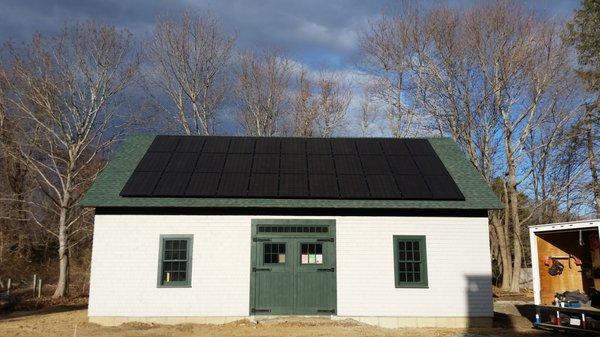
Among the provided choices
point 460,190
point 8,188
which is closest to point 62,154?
point 8,188

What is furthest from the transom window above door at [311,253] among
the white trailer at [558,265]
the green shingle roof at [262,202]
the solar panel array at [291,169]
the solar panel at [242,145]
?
the white trailer at [558,265]

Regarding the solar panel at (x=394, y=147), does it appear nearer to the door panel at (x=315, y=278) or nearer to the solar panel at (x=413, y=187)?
the solar panel at (x=413, y=187)

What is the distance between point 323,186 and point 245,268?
10.1ft

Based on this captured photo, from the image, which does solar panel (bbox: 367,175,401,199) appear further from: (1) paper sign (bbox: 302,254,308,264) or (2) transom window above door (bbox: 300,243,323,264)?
(1) paper sign (bbox: 302,254,308,264)

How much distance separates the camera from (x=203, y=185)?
1316 cm

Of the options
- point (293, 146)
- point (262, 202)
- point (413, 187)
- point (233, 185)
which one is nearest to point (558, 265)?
point (413, 187)

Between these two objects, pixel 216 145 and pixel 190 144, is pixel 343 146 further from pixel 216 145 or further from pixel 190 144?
pixel 190 144

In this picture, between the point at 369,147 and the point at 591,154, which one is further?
the point at 591,154

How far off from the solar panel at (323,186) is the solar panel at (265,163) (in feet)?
4.03

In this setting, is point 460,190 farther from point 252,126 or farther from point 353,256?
point 252,126

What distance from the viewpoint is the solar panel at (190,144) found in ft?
50.1

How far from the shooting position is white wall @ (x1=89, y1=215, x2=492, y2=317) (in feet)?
40.5

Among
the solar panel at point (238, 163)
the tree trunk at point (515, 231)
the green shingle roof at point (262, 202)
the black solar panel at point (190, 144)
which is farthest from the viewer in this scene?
the tree trunk at point (515, 231)

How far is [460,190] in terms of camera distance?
13391mm
